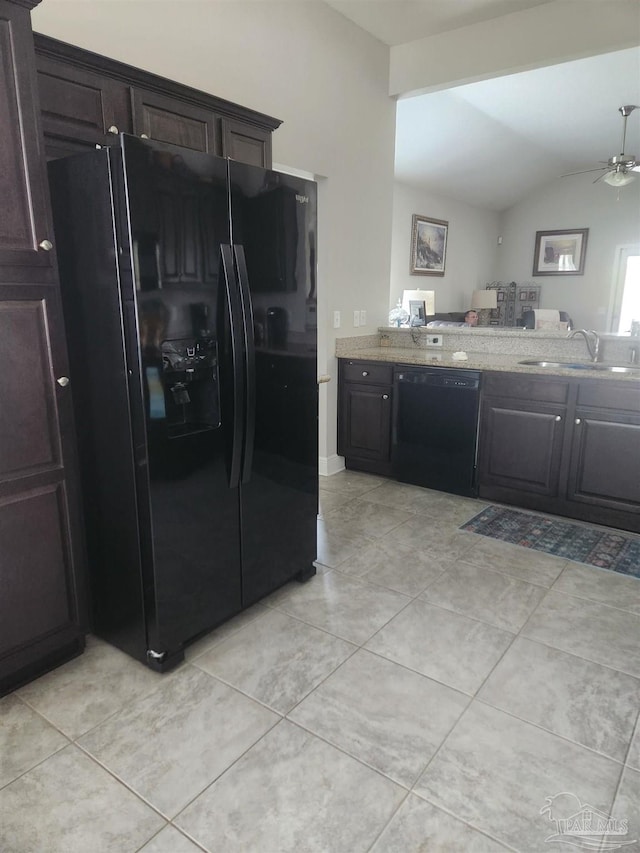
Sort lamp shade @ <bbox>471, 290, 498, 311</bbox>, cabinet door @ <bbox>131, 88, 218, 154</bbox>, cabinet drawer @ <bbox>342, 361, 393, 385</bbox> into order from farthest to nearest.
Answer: lamp shade @ <bbox>471, 290, 498, 311</bbox>
cabinet drawer @ <bbox>342, 361, 393, 385</bbox>
cabinet door @ <bbox>131, 88, 218, 154</bbox>

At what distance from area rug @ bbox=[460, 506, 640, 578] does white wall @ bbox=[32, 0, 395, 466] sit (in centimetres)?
133

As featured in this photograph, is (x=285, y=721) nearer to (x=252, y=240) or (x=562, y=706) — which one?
(x=562, y=706)

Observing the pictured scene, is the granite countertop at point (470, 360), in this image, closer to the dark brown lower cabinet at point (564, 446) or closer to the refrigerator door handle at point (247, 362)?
the dark brown lower cabinet at point (564, 446)

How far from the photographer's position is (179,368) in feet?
5.93

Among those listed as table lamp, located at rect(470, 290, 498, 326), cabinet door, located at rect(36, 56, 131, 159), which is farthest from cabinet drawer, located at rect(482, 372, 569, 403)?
table lamp, located at rect(470, 290, 498, 326)

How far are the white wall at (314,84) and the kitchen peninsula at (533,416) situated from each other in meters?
0.27

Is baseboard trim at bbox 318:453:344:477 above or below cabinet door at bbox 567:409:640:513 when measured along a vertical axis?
below

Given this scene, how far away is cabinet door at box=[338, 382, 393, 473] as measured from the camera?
3.84 meters

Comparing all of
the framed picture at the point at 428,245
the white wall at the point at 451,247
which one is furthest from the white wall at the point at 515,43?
the framed picture at the point at 428,245

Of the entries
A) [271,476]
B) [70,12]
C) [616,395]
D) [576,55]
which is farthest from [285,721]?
[576,55]

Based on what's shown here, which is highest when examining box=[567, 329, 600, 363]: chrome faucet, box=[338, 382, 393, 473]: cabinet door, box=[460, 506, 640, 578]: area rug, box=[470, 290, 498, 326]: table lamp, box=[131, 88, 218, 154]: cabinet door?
box=[131, 88, 218, 154]: cabinet door

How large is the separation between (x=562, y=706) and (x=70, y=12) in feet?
10.0

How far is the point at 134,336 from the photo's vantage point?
167cm

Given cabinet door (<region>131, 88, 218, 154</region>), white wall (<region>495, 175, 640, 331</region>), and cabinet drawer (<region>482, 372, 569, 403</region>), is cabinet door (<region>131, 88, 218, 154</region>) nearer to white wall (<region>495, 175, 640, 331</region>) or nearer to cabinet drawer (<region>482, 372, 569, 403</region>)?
cabinet drawer (<region>482, 372, 569, 403</region>)
